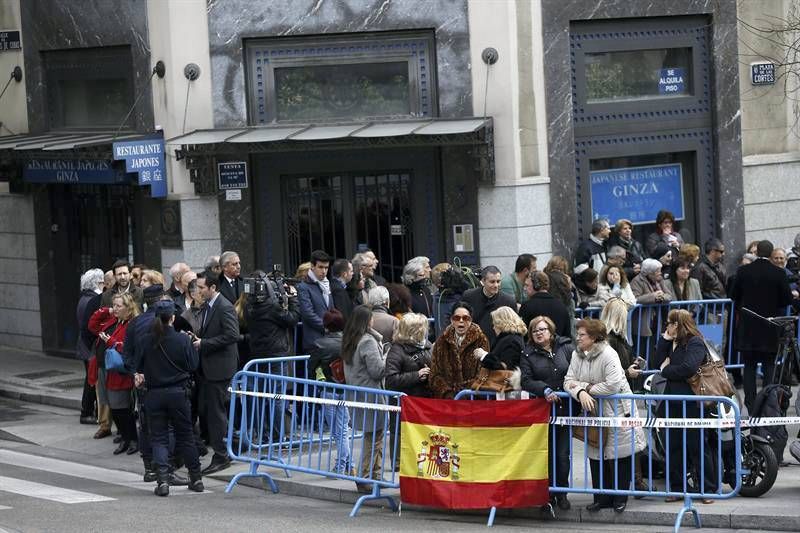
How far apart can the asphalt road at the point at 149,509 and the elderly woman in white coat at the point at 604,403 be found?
38 centimetres

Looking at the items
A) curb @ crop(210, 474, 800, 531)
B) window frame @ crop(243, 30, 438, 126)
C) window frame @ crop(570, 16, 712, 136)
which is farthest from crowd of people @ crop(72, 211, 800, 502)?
window frame @ crop(243, 30, 438, 126)

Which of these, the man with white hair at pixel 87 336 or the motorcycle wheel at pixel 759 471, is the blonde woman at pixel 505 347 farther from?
the man with white hair at pixel 87 336

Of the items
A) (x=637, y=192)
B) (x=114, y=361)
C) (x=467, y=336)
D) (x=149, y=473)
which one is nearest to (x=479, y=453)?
(x=467, y=336)

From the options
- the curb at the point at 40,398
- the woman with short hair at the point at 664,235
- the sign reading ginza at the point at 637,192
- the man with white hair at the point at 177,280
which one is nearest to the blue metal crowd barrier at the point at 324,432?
the man with white hair at the point at 177,280

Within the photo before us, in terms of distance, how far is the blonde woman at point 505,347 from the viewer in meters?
12.3

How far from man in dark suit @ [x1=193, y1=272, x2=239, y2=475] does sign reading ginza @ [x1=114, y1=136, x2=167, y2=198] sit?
4782mm

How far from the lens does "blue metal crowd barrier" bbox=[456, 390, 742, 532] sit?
11.5 m

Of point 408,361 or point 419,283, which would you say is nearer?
point 408,361

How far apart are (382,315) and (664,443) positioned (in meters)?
3.08

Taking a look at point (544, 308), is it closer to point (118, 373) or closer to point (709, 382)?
point (709, 382)

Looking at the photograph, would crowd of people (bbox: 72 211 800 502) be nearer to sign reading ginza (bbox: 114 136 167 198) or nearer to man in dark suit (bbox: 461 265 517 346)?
man in dark suit (bbox: 461 265 517 346)

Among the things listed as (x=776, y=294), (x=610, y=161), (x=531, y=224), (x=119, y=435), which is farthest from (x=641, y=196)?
(x=119, y=435)

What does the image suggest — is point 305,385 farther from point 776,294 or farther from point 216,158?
point 216,158

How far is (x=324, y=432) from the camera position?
1336 cm
